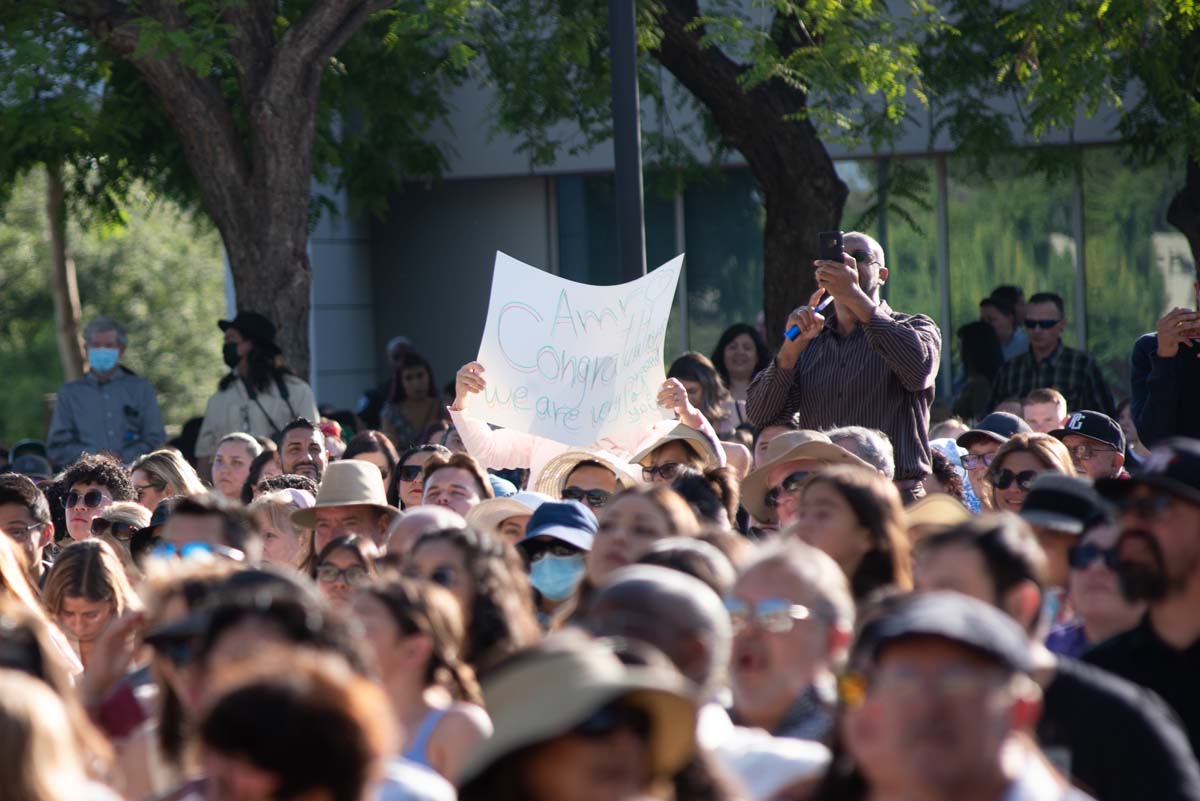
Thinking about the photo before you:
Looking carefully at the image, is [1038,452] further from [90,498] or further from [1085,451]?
[90,498]

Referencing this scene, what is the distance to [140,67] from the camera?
472 inches

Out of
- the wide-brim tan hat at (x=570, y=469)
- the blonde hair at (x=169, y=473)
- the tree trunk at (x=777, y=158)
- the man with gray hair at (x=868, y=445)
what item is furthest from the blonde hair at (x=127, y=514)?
the tree trunk at (x=777, y=158)

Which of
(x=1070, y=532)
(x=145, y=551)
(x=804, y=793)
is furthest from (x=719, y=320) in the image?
(x=804, y=793)

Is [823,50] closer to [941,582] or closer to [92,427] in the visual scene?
[92,427]

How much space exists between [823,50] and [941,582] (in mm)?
7947

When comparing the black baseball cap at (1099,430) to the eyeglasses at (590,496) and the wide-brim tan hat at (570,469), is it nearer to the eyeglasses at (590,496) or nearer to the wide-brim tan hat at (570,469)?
the wide-brim tan hat at (570,469)

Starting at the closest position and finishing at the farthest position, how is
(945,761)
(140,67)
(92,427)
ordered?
(945,761) < (140,67) < (92,427)

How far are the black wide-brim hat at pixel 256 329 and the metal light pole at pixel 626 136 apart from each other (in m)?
3.04

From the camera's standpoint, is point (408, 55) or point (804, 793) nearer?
point (804, 793)

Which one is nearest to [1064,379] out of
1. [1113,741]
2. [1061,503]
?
[1061,503]

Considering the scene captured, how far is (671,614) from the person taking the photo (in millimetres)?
4043

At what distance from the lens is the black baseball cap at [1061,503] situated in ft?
18.4

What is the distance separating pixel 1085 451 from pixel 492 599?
4.82 m

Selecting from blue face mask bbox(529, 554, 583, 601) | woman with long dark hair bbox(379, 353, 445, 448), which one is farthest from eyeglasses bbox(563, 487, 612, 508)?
woman with long dark hair bbox(379, 353, 445, 448)
